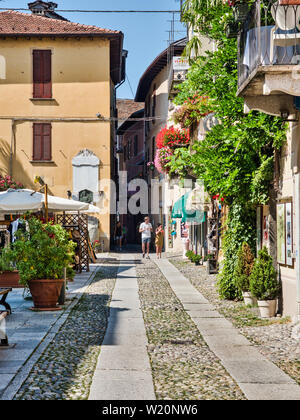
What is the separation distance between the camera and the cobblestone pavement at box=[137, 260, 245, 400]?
561cm

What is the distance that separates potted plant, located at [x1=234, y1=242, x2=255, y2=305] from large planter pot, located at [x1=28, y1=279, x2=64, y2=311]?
317 cm

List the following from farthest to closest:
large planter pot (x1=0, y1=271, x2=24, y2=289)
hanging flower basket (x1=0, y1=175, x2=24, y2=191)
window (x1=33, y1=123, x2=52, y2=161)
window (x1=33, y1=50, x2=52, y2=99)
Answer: window (x1=33, y1=50, x2=52, y2=99) < window (x1=33, y1=123, x2=52, y2=161) < hanging flower basket (x1=0, y1=175, x2=24, y2=191) < large planter pot (x1=0, y1=271, x2=24, y2=289)

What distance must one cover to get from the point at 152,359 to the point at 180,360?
31cm

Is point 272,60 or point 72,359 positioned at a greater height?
point 272,60

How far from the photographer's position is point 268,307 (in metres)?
10.1

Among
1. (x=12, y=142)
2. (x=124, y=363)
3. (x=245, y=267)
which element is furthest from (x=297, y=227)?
(x=12, y=142)

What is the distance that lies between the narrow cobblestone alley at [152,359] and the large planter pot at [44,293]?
0.46m

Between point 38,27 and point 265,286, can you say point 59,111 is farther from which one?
point 265,286

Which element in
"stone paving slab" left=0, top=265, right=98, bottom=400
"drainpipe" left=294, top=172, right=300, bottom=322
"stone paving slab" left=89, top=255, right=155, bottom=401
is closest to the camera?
"stone paving slab" left=89, top=255, right=155, bottom=401

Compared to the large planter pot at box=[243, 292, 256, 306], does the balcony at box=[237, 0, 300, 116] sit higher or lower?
higher

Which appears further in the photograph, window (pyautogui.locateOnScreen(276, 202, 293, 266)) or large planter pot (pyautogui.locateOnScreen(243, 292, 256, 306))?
large planter pot (pyautogui.locateOnScreen(243, 292, 256, 306))

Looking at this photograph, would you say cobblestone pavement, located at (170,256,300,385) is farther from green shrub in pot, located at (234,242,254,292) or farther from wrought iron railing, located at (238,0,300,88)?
wrought iron railing, located at (238,0,300,88)

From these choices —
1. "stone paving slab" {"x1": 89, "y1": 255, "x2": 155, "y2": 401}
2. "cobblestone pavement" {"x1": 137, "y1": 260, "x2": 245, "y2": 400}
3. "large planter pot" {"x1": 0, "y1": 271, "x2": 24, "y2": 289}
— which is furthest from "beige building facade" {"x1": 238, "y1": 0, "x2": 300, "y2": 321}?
"large planter pot" {"x1": 0, "y1": 271, "x2": 24, "y2": 289}

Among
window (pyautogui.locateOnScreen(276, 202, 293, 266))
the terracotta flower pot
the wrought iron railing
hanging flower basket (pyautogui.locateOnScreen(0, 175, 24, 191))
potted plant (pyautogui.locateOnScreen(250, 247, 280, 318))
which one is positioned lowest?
potted plant (pyautogui.locateOnScreen(250, 247, 280, 318))
